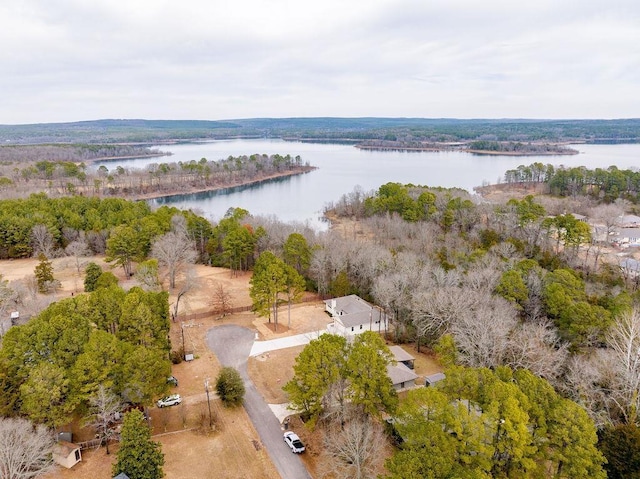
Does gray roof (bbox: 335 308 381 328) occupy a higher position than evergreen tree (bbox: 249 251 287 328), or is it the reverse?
evergreen tree (bbox: 249 251 287 328)

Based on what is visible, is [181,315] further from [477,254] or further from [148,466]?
[477,254]

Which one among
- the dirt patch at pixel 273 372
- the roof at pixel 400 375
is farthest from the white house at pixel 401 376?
the dirt patch at pixel 273 372

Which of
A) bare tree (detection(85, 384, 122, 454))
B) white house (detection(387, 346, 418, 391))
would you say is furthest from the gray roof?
bare tree (detection(85, 384, 122, 454))

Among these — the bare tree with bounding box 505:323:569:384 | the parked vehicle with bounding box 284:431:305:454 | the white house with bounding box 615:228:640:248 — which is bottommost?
the parked vehicle with bounding box 284:431:305:454

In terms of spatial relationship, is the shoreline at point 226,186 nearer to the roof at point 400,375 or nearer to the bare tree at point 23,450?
the bare tree at point 23,450

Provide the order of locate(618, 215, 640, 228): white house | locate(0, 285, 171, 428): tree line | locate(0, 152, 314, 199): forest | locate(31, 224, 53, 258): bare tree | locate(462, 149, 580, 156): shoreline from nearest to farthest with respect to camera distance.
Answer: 1. locate(0, 285, 171, 428): tree line
2. locate(31, 224, 53, 258): bare tree
3. locate(618, 215, 640, 228): white house
4. locate(0, 152, 314, 199): forest
5. locate(462, 149, 580, 156): shoreline

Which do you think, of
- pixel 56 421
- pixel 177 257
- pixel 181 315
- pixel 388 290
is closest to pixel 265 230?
pixel 177 257

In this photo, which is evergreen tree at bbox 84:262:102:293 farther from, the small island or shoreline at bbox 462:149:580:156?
shoreline at bbox 462:149:580:156

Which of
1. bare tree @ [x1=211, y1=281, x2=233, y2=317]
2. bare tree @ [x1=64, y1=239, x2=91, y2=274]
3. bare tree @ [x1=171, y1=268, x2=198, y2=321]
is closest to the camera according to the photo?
bare tree @ [x1=171, y1=268, x2=198, y2=321]
